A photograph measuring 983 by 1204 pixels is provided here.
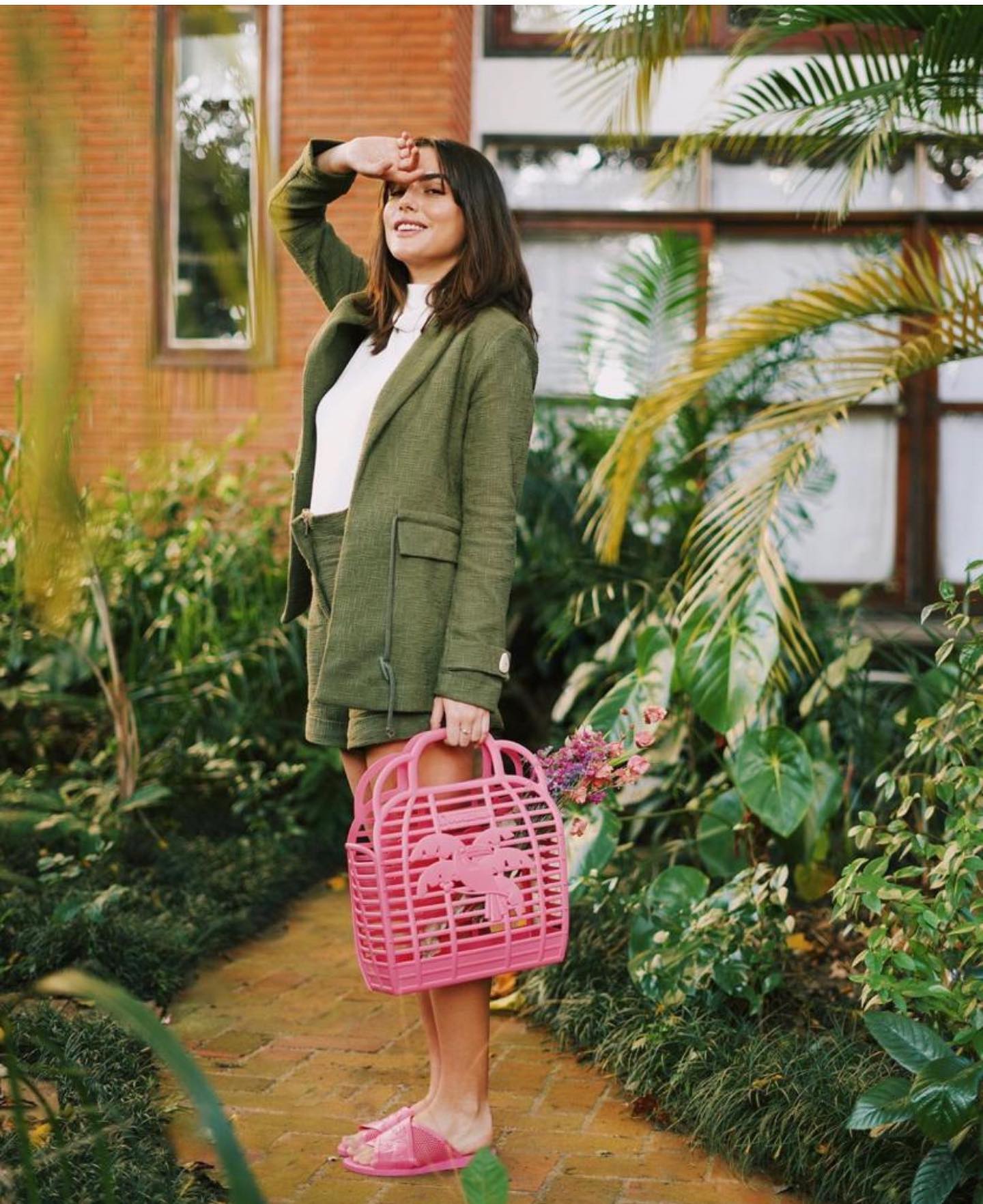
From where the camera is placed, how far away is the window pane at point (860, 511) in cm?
→ 709

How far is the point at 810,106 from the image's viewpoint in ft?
13.0

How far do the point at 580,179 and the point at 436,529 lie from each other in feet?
17.1

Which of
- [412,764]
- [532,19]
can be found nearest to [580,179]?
[532,19]

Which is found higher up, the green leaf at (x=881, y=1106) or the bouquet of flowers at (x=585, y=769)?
the bouquet of flowers at (x=585, y=769)

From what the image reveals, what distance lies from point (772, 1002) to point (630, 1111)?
1.79ft

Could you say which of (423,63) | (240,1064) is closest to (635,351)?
(423,63)

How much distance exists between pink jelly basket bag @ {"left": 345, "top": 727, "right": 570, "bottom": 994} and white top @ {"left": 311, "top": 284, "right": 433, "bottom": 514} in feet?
1.62

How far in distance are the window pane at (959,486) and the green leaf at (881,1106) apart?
16.9 ft

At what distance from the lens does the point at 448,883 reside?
2.26 metres

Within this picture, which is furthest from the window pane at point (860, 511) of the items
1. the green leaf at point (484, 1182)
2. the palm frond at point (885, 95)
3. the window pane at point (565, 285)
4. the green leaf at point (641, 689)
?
the green leaf at point (484, 1182)

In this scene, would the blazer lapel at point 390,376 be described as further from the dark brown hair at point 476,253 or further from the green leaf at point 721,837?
the green leaf at point 721,837

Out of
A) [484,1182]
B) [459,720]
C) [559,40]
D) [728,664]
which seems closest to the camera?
[484,1182]

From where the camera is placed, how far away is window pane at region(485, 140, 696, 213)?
23.4 feet

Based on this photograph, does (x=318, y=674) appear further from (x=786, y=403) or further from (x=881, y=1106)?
(x=786, y=403)
